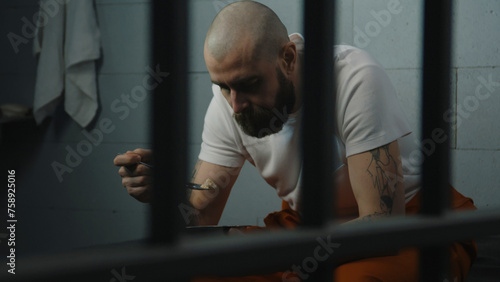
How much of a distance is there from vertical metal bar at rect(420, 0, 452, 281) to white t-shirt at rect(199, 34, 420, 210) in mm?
764

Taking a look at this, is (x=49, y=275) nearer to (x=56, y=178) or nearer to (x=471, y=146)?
(x=471, y=146)

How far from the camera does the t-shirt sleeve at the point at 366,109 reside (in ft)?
4.34

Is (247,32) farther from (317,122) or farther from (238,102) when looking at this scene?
(317,122)

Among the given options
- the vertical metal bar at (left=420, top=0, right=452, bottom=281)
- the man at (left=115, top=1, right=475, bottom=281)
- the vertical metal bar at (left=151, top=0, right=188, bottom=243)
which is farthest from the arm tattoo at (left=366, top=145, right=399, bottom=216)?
the vertical metal bar at (left=151, top=0, right=188, bottom=243)

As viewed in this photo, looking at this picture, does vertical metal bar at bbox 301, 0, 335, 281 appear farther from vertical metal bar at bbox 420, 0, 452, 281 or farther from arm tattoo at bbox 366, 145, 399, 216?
arm tattoo at bbox 366, 145, 399, 216

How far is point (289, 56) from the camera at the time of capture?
149cm

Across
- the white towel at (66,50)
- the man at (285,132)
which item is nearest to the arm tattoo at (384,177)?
the man at (285,132)

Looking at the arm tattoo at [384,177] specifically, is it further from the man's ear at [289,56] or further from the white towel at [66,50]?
the white towel at [66,50]

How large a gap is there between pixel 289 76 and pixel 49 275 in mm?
1330

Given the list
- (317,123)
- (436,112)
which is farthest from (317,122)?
(436,112)

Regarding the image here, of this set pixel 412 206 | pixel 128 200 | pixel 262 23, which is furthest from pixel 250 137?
pixel 128 200

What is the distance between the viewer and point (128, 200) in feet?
8.56

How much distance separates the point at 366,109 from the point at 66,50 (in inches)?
61.0

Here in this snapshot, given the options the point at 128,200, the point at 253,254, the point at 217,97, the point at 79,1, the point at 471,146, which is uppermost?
the point at 79,1
